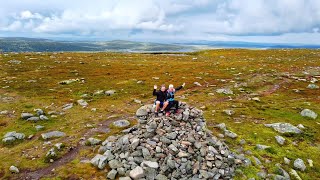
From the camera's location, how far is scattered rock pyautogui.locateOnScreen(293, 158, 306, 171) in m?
24.3

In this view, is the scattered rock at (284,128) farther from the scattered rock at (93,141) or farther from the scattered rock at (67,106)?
the scattered rock at (67,106)

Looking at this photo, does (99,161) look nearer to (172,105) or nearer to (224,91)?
(172,105)

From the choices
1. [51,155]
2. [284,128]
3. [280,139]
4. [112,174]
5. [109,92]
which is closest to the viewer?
[112,174]

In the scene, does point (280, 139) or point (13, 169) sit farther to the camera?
point (280, 139)

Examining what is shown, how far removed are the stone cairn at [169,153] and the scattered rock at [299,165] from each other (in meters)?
5.23

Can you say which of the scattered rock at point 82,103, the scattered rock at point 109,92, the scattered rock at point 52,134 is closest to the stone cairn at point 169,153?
the scattered rock at point 52,134

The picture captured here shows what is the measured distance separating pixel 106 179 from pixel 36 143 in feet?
31.3

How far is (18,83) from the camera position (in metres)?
55.9

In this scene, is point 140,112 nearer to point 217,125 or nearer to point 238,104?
point 217,125

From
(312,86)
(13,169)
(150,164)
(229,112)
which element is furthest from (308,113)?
(13,169)

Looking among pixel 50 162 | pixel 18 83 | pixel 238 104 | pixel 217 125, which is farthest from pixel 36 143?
pixel 18 83

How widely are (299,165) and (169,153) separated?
11032 mm

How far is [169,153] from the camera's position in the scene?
22625mm

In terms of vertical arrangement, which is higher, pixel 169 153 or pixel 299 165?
pixel 169 153
